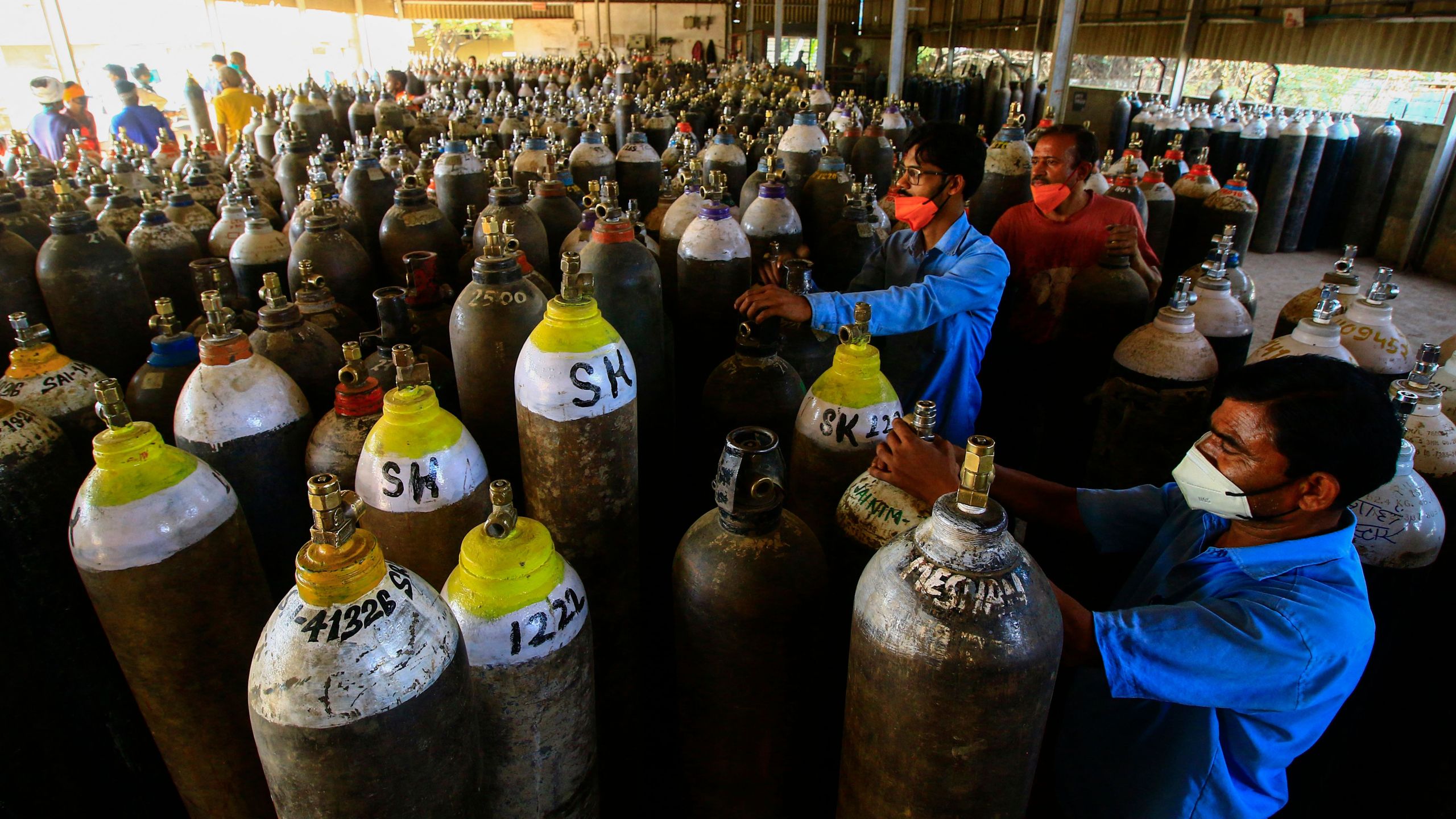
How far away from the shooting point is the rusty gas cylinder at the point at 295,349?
2.16 m

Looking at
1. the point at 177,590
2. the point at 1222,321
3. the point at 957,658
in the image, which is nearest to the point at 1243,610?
the point at 957,658

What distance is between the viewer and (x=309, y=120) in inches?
285

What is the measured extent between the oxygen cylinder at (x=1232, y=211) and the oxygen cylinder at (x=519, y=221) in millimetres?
4641

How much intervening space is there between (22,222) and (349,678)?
3.35 meters

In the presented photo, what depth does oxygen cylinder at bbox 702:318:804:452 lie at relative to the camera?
7.70ft

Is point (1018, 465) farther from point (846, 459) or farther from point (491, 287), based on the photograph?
point (491, 287)

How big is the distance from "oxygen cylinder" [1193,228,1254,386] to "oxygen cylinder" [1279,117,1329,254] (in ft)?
22.2

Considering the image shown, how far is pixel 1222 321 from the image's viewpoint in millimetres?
3018

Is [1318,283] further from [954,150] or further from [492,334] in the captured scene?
[492,334]

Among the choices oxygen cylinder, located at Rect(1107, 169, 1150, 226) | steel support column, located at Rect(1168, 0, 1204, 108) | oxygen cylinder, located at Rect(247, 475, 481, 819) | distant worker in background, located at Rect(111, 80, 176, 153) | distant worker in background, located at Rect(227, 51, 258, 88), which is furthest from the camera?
steel support column, located at Rect(1168, 0, 1204, 108)

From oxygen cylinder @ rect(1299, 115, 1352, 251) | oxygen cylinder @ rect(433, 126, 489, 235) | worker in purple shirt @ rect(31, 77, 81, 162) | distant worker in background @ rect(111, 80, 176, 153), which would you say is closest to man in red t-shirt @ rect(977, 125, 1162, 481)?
oxygen cylinder @ rect(433, 126, 489, 235)

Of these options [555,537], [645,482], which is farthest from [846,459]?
[645,482]

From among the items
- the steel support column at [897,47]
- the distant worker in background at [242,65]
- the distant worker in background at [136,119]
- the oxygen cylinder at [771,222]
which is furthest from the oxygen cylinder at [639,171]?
the distant worker in background at [242,65]

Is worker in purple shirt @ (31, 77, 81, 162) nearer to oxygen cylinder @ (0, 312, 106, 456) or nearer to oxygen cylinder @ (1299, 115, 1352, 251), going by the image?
oxygen cylinder @ (0, 312, 106, 456)
